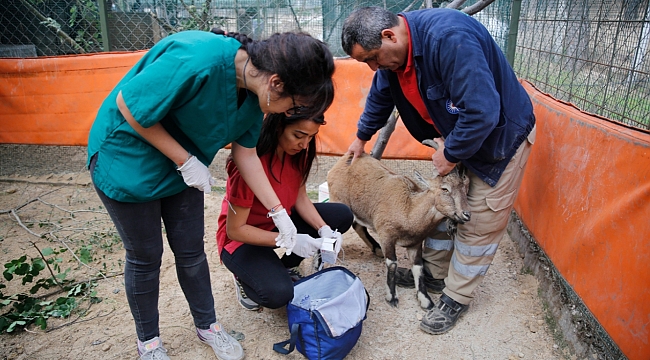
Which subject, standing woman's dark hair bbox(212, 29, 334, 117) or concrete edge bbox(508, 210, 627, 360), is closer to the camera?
standing woman's dark hair bbox(212, 29, 334, 117)

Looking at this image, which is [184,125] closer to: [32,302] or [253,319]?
[253,319]

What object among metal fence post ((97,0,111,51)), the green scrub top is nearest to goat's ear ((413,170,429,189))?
the green scrub top

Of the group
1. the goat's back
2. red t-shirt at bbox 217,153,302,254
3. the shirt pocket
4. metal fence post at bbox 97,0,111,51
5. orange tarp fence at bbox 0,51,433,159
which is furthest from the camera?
metal fence post at bbox 97,0,111,51

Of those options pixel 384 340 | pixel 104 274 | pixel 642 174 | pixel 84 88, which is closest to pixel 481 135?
pixel 642 174

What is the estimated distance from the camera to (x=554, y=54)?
4.65 m

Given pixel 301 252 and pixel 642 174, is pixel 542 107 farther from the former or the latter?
pixel 301 252

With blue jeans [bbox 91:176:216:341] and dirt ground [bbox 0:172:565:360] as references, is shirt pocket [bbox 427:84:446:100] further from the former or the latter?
dirt ground [bbox 0:172:565:360]

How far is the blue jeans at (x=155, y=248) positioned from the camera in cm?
238

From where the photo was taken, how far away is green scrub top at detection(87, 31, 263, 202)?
1991 millimetres

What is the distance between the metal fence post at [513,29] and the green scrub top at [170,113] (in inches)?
145

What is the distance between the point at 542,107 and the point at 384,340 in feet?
7.25

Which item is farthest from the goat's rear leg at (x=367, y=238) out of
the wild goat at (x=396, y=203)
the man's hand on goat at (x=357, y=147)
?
the man's hand on goat at (x=357, y=147)

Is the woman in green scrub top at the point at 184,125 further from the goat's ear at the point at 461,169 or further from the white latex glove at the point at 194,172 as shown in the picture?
the goat's ear at the point at 461,169

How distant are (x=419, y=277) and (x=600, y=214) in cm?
136
